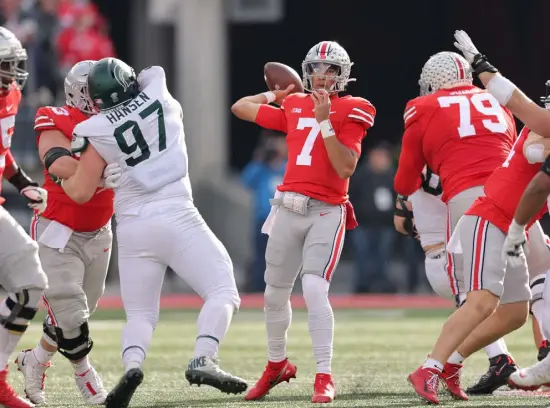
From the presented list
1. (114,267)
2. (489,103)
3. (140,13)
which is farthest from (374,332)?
(140,13)

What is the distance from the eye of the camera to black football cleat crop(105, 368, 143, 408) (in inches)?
241

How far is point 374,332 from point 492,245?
15.7ft

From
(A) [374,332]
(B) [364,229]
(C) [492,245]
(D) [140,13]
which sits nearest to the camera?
(C) [492,245]

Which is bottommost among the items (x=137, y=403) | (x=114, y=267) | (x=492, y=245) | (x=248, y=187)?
(x=114, y=267)

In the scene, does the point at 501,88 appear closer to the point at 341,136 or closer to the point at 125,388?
the point at 341,136

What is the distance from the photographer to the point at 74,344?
7074 millimetres

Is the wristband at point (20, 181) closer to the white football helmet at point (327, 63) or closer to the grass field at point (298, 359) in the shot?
the grass field at point (298, 359)

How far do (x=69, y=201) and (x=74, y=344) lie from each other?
0.72m

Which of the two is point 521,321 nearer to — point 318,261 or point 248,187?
point 318,261

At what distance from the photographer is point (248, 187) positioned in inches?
622

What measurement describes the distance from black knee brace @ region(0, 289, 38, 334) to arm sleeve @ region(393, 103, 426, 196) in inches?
80.6

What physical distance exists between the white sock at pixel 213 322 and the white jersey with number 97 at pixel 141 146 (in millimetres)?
554

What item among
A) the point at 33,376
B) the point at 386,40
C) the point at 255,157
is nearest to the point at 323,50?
the point at 33,376

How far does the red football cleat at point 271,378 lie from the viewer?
715 centimetres
